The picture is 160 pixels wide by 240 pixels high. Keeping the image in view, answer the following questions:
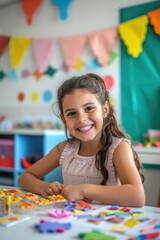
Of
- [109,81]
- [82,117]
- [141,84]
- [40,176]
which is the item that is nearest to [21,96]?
[109,81]

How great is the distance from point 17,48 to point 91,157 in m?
2.28

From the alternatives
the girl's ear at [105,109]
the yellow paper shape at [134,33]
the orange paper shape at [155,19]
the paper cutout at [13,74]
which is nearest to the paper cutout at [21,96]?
the paper cutout at [13,74]

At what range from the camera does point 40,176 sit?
4.63ft

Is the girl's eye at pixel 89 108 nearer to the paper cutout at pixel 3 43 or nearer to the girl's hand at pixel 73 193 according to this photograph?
the girl's hand at pixel 73 193

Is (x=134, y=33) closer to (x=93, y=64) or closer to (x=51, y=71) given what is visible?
(x=93, y=64)

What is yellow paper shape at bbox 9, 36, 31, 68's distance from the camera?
3.24 m

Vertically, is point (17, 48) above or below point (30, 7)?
below

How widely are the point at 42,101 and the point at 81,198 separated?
2215mm

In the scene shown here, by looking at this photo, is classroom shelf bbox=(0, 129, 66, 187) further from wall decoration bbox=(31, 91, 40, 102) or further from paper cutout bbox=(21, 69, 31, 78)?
paper cutout bbox=(21, 69, 31, 78)

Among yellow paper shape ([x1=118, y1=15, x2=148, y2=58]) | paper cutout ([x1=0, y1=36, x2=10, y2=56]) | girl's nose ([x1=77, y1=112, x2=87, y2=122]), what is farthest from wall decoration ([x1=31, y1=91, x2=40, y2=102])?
Result: girl's nose ([x1=77, y1=112, x2=87, y2=122])

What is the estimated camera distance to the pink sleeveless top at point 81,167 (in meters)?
1.23

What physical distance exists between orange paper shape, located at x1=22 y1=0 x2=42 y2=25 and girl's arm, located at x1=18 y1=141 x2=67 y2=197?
2132 millimetres

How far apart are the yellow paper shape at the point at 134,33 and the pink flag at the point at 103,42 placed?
0.09m

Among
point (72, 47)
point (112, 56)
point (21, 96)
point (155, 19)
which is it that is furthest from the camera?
point (21, 96)
